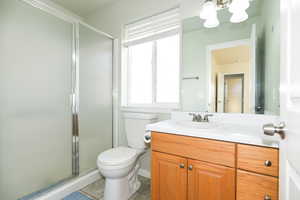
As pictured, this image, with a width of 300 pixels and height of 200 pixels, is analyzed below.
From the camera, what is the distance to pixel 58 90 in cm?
153

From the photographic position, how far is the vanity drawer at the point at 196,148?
852 mm

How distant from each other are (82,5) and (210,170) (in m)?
2.69

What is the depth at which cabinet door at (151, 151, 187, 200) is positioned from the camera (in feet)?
A: 3.27

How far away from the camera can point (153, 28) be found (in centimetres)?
187

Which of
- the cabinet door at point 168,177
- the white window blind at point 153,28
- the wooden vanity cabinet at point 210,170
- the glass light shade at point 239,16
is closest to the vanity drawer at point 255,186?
the wooden vanity cabinet at point 210,170

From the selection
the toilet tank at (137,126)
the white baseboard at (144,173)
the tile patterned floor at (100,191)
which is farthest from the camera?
the white baseboard at (144,173)

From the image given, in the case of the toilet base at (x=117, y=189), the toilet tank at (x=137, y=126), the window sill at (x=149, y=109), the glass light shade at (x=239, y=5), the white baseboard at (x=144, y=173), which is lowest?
the white baseboard at (x=144, y=173)

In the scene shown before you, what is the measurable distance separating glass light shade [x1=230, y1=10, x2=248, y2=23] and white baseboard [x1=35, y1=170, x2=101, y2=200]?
223 centimetres

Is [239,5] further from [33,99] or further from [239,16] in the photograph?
[33,99]

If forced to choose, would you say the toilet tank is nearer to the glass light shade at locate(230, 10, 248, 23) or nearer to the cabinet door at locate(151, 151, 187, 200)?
the cabinet door at locate(151, 151, 187, 200)

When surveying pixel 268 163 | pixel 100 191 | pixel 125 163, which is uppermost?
pixel 268 163

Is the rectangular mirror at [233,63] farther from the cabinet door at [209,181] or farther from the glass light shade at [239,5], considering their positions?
the cabinet door at [209,181]

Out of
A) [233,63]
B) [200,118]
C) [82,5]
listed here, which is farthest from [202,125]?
[82,5]

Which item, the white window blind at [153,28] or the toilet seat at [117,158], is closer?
the toilet seat at [117,158]
